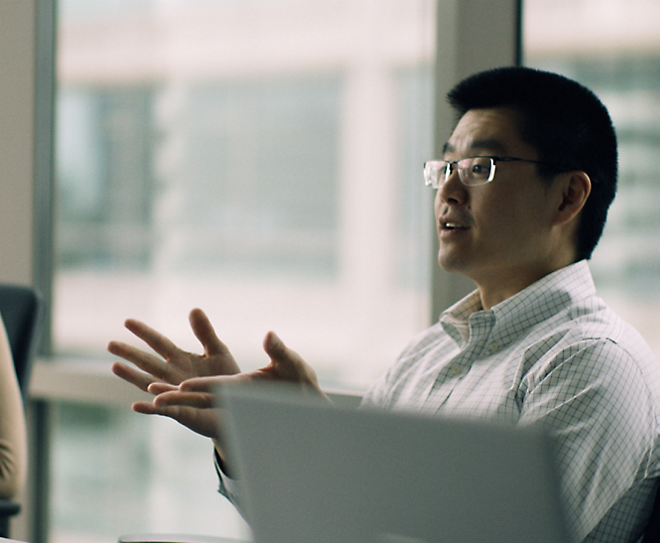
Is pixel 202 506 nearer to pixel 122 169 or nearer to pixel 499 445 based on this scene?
pixel 122 169

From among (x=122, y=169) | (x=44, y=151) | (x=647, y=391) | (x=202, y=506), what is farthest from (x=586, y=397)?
(x=44, y=151)

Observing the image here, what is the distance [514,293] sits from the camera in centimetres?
143

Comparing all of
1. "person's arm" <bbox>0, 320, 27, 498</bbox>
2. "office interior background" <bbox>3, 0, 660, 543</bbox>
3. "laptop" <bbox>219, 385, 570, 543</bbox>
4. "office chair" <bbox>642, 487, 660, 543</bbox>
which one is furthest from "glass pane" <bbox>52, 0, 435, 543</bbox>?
"laptop" <bbox>219, 385, 570, 543</bbox>

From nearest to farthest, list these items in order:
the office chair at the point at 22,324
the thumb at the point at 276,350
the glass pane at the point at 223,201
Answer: the thumb at the point at 276,350 < the office chair at the point at 22,324 < the glass pane at the point at 223,201

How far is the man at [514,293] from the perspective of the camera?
114 centimetres

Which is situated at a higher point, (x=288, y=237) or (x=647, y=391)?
(x=288, y=237)

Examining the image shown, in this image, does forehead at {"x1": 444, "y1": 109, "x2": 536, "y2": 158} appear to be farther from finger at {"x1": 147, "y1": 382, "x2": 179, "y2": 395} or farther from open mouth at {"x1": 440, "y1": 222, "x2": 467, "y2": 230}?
finger at {"x1": 147, "y1": 382, "x2": 179, "y2": 395}

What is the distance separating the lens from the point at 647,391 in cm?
114

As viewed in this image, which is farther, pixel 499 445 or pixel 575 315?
pixel 575 315

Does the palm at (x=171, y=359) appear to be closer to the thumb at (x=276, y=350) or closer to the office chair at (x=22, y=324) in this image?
the thumb at (x=276, y=350)

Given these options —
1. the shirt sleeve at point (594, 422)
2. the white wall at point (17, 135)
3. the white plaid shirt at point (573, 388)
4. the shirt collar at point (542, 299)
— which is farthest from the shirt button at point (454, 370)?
the white wall at point (17, 135)

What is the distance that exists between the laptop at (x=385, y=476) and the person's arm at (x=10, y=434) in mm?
1217

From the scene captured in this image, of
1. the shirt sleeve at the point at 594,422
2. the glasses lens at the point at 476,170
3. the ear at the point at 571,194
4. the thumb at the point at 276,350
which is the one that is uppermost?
the glasses lens at the point at 476,170

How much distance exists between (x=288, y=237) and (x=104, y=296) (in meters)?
0.85
